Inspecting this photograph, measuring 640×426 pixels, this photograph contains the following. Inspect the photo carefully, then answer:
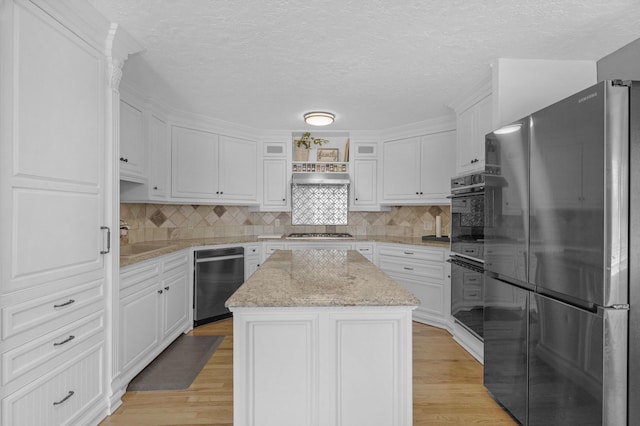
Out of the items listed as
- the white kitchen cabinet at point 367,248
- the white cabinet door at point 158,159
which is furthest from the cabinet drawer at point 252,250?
the white kitchen cabinet at point 367,248

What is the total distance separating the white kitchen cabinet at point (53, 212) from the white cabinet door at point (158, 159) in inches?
50.2

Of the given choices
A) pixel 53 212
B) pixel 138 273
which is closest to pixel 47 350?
pixel 53 212

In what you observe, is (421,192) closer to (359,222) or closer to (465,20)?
(359,222)

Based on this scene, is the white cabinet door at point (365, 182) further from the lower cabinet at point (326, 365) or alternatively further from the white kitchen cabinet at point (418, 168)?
the lower cabinet at point (326, 365)

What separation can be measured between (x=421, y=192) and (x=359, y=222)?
3.52 feet

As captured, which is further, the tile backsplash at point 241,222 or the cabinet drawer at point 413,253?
the tile backsplash at point 241,222

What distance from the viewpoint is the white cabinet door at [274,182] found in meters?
4.51

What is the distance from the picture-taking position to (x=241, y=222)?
4.66 m

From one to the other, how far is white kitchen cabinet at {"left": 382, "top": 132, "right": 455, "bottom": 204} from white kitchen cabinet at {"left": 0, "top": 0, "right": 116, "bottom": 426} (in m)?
3.20

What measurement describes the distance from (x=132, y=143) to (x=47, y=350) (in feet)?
6.16

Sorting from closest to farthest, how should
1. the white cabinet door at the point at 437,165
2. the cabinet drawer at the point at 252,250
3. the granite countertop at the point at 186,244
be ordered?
the granite countertop at the point at 186,244 → the white cabinet door at the point at 437,165 → the cabinet drawer at the point at 252,250

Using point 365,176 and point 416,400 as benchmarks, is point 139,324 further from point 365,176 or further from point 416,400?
point 365,176

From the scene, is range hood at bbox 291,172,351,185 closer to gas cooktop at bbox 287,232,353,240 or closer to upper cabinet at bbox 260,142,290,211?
upper cabinet at bbox 260,142,290,211

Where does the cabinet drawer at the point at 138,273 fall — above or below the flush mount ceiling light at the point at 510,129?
below
